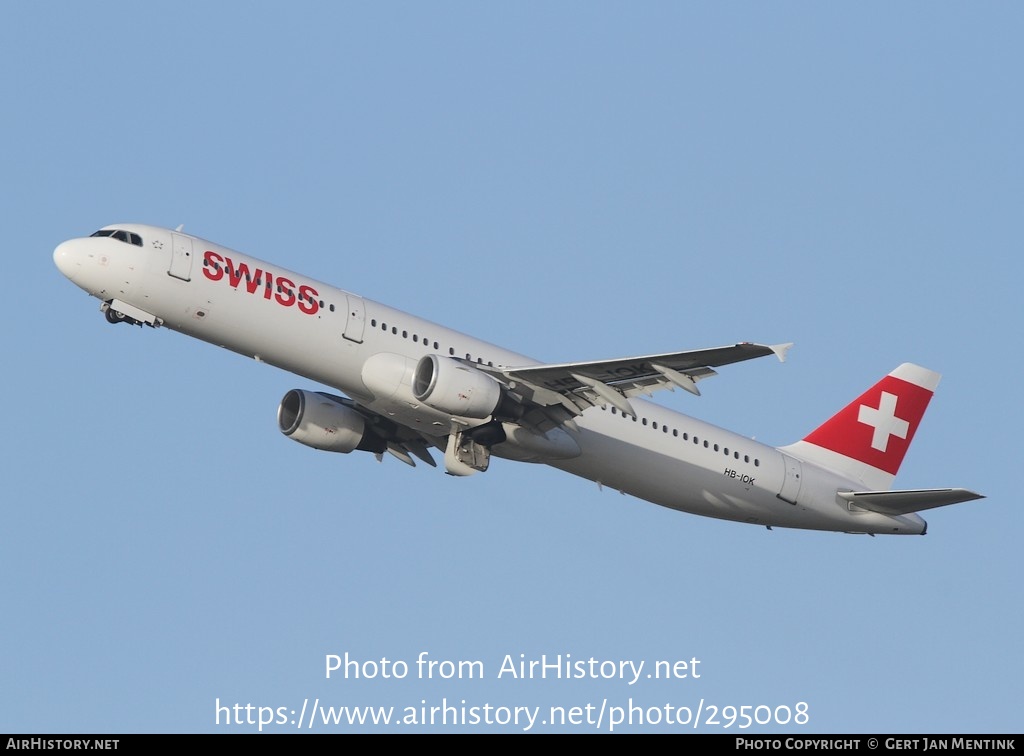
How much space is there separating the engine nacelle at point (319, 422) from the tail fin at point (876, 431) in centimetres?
1503

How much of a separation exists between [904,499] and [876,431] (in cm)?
493

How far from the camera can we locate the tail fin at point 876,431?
5353 centimetres

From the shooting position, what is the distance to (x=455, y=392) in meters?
43.2

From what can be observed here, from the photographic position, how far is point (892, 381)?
55.4m

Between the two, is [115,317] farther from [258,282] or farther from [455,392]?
[455,392]

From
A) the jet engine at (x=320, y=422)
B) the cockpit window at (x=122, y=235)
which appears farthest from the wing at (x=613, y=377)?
the cockpit window at (x=122, y=235)

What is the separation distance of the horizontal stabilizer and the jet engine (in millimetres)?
16150

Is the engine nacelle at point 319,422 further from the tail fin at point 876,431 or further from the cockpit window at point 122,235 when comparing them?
the tail fin at point 876,431

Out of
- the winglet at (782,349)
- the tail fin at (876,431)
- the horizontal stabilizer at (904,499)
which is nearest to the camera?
the winglet at (782,349)

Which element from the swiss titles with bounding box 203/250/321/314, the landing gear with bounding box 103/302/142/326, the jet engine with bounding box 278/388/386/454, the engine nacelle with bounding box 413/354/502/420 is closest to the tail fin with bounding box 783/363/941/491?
the engine nacelle with bounding box 413/354/502/420

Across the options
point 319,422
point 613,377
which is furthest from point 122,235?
point 613,377

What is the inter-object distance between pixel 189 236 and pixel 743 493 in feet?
62.5

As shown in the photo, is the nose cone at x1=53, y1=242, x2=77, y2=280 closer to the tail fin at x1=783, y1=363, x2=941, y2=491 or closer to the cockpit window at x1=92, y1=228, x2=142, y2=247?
the cockpit window at x1=92, y1=228, x2=142, y2=247
